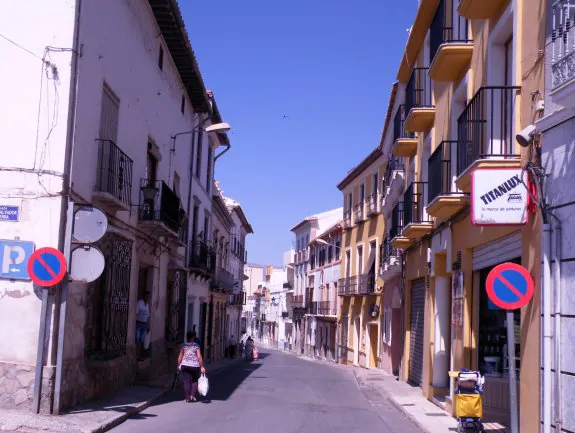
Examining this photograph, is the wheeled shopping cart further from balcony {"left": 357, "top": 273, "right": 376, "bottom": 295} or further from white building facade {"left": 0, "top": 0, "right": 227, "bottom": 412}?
balcony {"left": 357, "top": 273, "right": 376, "bottom": 295}

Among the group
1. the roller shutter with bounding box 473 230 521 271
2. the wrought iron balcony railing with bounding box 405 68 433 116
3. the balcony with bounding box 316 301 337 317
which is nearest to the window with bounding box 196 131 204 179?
the wrought iron balcony railing with bounding box 405 68 433 116

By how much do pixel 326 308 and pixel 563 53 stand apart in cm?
4003

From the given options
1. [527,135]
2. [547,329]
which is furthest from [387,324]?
[547,329]

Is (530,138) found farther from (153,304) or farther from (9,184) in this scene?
(153,304)

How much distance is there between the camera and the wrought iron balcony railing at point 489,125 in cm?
962

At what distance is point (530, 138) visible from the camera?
8.46 meters

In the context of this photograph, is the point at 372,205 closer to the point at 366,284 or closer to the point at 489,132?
the point at 366,284

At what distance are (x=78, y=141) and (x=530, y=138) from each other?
22.2 ft

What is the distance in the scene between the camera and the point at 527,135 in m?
8.45

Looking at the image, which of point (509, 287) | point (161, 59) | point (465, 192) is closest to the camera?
point (509, 287)

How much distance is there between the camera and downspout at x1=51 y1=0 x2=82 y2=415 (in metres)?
10.5

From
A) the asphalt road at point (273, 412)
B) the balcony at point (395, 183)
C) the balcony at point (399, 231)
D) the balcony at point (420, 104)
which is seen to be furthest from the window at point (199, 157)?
the balcony at point (420, 104)

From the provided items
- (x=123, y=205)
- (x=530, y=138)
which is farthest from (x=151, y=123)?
(x=530, y=138)

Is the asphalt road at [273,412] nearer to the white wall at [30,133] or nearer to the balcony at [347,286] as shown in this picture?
the white wall at [30,133]
